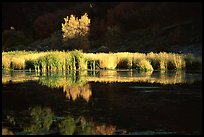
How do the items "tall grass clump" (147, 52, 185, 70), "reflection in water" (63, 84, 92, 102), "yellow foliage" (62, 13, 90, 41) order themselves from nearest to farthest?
1. "reflection in water" (63, 84, 92, 102)
2. "tall grass clump" (147, 52, 185, 70)
3. "yellow foliage" (62, 13, 90, 41)

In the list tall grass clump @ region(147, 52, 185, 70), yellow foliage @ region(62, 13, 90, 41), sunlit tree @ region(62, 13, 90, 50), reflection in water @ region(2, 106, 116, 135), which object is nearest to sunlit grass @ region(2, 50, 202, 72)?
tall grass clump @ region(147, 52, 185, 70)

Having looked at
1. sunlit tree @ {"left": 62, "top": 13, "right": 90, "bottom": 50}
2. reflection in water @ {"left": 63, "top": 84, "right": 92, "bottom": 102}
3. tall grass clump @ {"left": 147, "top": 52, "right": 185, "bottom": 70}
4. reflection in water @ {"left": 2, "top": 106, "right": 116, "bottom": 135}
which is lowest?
reflection in water @ {"left": 2, "top": 106, "right": 116, "bottom": 135}

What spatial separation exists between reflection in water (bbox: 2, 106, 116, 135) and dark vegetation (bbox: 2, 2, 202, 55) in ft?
91.0

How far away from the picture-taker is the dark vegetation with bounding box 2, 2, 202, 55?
4416cm

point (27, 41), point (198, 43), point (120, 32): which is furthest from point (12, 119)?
point (27, 41)

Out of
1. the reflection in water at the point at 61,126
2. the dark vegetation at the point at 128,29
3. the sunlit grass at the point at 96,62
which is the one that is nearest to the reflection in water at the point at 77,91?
the reflection in water at the point at 61,126

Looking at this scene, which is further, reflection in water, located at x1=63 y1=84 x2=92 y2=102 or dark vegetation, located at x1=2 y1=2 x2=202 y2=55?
dark vegetation, located at x1=2 y1=2 x2=202 y2=55

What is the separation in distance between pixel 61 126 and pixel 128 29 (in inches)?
1701

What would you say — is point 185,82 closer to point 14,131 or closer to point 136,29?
point 14,131

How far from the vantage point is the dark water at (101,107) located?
9.22 meters

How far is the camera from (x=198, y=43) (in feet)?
134

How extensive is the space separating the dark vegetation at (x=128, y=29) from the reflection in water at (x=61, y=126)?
27.7m

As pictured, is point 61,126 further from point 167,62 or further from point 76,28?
point 76,28

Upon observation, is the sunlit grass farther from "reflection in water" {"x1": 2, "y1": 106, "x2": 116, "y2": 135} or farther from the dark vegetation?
"reflection in water" {"x1": 2, "y1": 106, "x2": 116, "y2": 135}
